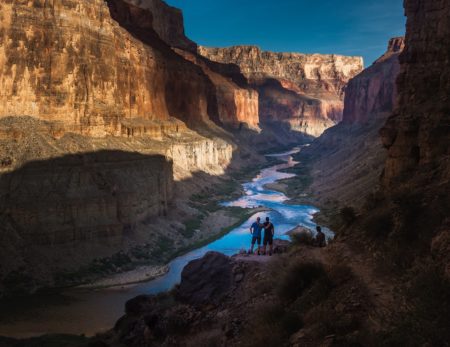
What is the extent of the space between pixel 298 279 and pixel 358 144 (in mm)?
58985

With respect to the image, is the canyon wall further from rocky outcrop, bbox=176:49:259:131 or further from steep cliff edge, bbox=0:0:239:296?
rocky outcrop, bbox=176:49:259:131

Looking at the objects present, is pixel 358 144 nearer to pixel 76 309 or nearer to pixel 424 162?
pixel 76 309

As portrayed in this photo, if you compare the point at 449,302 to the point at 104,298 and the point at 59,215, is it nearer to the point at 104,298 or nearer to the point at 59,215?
the point at 104,298

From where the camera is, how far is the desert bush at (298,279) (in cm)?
1138

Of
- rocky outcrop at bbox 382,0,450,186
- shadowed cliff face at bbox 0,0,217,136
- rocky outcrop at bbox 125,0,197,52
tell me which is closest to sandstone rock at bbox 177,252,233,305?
rocky outcrop at bbox 382,0,450,186

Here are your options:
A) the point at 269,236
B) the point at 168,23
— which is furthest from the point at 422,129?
the point at 168,23

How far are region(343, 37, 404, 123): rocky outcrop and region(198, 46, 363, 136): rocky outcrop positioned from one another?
180 feet

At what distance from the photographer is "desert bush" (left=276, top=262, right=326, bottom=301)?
448 inches

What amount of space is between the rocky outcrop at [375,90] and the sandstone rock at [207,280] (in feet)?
214

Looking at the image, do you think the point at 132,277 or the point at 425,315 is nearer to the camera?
the point at 425,315

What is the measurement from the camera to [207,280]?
14.8 metres

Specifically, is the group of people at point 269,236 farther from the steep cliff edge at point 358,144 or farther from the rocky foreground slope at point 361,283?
the steep cliff edge at point 358,144

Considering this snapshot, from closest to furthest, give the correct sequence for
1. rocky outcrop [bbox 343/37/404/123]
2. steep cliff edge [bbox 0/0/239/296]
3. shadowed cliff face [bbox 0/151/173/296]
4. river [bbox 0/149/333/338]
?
river [bbox 0/149/333/338] → shadowed cliff face [bbox 0/151/173/296] → steep cliff edge [bbox 0/0/239/296] → rocky outcrop [bbox 343/37/404/123]

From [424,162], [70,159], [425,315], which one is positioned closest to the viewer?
[425,315]
